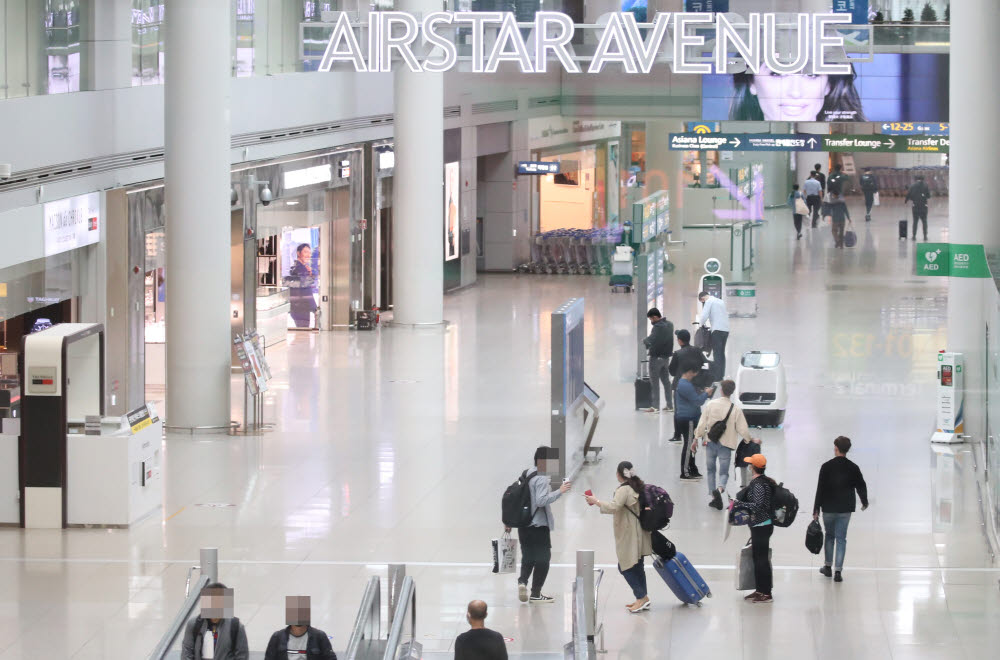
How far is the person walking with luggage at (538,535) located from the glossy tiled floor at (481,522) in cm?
18

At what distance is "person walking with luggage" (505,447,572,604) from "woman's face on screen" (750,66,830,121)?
77.1ft

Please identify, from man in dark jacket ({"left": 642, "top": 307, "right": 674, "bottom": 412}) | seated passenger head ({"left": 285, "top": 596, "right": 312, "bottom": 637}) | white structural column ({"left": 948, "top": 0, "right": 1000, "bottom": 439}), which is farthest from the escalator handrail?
white structural column ({"left": 948, "top": 0, "right": 1000, "bottom": 439})

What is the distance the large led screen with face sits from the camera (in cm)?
3225

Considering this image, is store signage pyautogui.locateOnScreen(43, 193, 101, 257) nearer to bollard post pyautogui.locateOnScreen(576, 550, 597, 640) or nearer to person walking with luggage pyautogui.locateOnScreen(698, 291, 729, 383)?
person walking with luggage pyautogui.locateOnScreen(698, 291, 729, 383)

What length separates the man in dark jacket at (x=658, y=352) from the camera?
18.5 metres

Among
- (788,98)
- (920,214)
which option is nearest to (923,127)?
(788,98)

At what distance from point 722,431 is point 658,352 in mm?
4639

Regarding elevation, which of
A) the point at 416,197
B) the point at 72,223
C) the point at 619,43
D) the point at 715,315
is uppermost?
the point at 619,43

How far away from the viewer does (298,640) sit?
771 cm

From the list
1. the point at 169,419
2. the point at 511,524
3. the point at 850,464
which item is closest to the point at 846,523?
the point at 850,464

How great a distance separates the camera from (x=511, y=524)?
1098 cm

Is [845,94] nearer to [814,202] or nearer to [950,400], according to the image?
[814,202]

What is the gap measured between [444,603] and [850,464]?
317 cm

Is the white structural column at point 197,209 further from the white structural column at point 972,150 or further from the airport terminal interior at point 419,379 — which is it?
the white structural column at point 972,150
